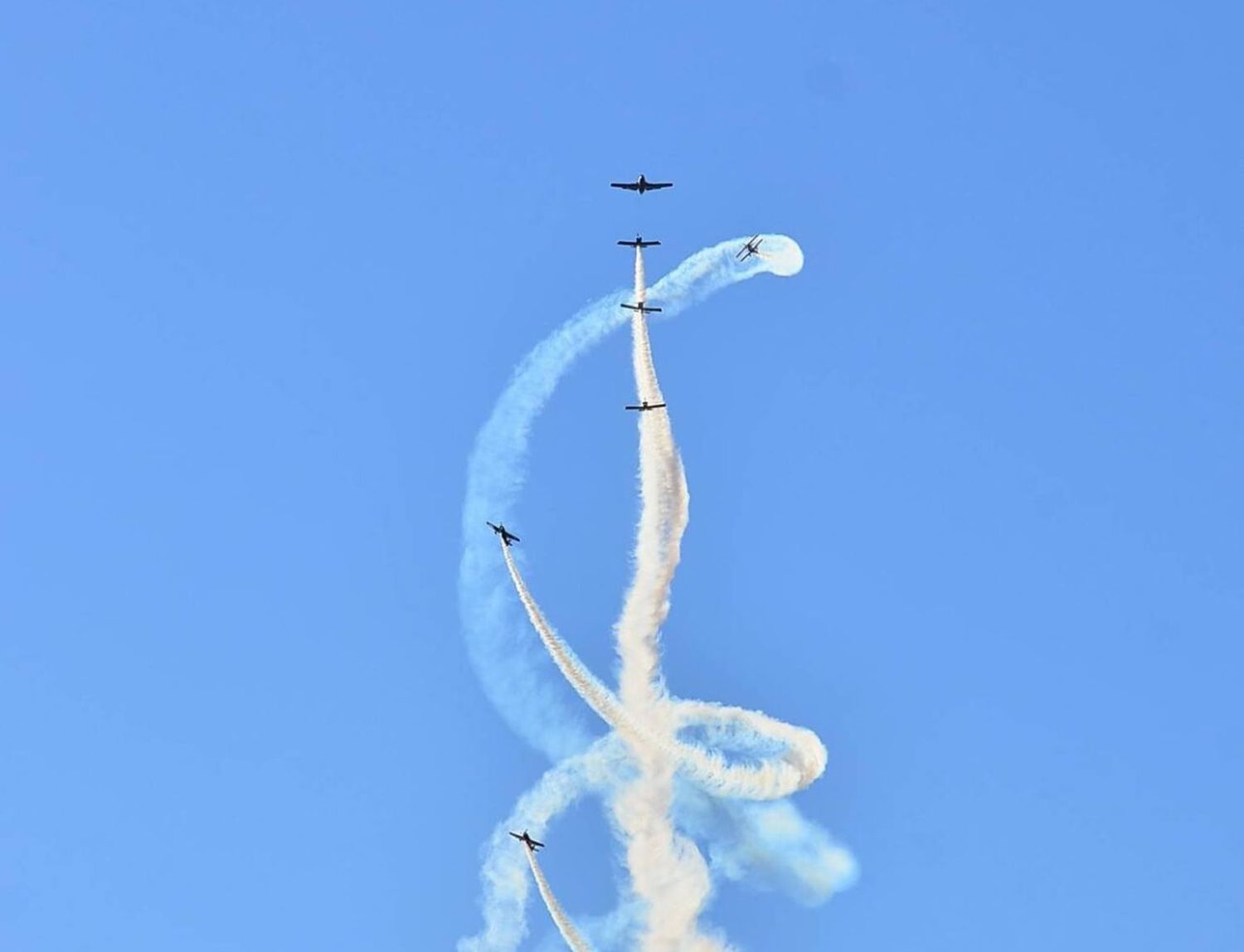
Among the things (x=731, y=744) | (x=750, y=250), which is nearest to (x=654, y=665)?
(x=731, y=744)

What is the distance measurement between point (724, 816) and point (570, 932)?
8.02m

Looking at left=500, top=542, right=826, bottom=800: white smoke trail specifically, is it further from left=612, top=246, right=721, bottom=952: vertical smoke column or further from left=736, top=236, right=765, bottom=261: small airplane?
left=736, top=236, right=765, bottom=261: small airplane

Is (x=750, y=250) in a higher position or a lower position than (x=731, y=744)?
higher

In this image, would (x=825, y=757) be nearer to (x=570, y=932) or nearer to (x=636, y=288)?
(x=570, y=932)

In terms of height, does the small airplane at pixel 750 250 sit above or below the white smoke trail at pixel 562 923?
above

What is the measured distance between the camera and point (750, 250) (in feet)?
402

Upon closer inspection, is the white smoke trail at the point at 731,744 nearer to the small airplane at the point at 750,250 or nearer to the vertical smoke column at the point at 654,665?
A: the vertical smoke column at the point at 654,665

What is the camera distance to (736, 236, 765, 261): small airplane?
122 m

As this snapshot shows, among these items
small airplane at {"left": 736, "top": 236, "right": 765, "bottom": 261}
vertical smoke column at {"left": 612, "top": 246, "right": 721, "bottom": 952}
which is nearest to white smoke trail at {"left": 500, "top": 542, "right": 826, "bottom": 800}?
vertical smoke column at {"left": 612, "top": 246, "right": 721, "bottom": 952}

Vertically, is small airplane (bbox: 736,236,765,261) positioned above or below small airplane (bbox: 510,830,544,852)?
above

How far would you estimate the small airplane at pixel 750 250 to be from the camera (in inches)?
4820

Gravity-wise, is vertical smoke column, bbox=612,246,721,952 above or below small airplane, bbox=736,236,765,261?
below

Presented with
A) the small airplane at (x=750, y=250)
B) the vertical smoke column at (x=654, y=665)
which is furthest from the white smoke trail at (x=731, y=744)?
the small airplane at (x=750, y=250)

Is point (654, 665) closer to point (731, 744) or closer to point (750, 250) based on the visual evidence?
point (731, 744)
